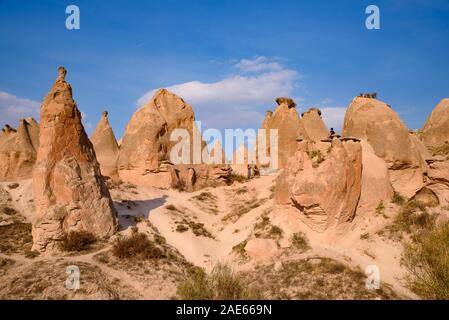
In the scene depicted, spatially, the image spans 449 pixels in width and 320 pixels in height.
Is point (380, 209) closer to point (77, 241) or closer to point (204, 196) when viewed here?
point (77, 241)

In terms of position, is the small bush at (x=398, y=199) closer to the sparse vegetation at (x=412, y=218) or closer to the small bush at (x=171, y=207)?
the sparse vegetation at (x=412, y=218)

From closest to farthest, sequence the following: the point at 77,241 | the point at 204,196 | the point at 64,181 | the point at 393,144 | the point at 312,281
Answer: the point at 312,281
the point at 77,241
the point at 64,181
the point at 393,144
the point at 204,196

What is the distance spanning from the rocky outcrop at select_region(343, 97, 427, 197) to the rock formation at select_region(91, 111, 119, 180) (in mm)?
14543

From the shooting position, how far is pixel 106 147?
86.3 feet

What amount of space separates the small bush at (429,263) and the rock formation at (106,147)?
17.2 m

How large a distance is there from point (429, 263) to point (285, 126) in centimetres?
1773

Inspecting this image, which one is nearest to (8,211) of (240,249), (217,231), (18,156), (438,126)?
(217,231)

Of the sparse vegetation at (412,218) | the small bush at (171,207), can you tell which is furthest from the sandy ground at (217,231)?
the sparse vegetation at (412,218)

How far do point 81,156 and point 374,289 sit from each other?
32.2 ft

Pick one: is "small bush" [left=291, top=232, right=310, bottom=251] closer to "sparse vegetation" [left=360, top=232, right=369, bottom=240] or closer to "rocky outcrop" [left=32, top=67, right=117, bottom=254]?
"sparse vegetation" [left=360, top=232, right=369, bottom=240]

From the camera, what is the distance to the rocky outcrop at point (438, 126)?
2638 cm

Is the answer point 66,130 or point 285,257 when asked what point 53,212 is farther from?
point 285,257
